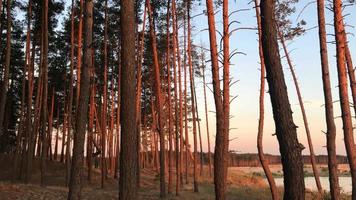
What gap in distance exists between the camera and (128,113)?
734cm

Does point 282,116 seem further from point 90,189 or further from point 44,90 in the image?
point 90,189

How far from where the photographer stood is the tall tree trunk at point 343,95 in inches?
412

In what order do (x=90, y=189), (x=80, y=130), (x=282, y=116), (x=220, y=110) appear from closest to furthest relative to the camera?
(x=282, y=116) → (x=220, y=110) → (x=80, y=130) → (x=90, y=189)

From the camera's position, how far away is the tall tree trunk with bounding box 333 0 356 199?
10.5m

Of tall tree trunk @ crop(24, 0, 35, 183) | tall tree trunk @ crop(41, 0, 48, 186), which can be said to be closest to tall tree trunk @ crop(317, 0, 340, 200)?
tall tree trunk @ crop(41, 0, 48, 186)

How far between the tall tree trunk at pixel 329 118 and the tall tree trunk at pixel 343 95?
1.44 feet

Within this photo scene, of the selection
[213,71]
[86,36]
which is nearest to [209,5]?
[213,71]

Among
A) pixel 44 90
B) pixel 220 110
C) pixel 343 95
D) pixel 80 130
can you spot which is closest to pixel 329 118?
pixel 343 95

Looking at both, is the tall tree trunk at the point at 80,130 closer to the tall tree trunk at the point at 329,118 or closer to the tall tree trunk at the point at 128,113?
the tall tree trunk at the point at 128,113

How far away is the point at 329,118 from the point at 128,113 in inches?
215

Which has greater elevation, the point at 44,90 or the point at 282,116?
the point at 44,90

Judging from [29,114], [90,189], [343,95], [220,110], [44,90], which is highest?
[44,90]

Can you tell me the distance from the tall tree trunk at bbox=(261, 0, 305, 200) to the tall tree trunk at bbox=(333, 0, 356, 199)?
18.4 feet

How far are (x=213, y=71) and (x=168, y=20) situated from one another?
30.5ft
